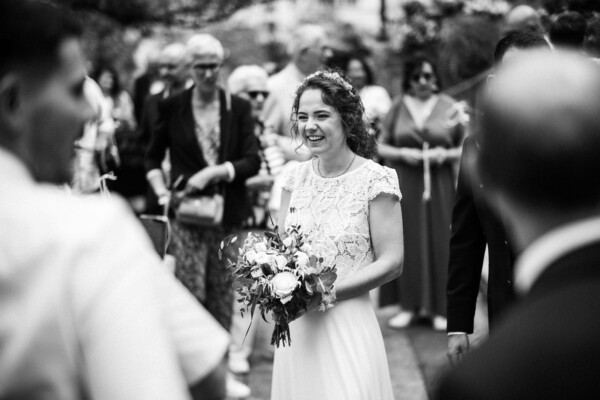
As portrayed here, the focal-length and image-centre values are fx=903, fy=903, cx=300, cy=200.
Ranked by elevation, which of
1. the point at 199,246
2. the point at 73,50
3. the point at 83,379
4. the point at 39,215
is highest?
the point at 73,50

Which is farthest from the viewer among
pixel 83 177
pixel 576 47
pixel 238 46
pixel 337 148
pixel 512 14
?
pixel 238 46

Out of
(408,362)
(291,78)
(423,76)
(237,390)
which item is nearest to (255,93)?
(291,78)

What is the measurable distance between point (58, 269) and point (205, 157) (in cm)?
523

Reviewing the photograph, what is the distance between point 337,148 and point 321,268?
0.75 meters

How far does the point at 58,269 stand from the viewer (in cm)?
155

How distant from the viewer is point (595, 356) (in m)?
1.49

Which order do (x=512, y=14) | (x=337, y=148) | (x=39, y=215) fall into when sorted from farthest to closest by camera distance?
(x=512, y=14) → (x=337, y=148) → (x=39, y=215)

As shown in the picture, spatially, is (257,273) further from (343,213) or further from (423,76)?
(423,76)

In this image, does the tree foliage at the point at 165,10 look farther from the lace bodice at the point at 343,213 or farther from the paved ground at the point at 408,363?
the lace bodice at the point at 343,213

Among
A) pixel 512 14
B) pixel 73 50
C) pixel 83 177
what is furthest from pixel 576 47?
pixel 73 50

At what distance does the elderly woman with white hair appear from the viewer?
670 cm

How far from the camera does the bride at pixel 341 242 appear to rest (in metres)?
4.27

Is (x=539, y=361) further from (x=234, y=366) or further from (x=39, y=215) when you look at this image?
(x=234, y=366)

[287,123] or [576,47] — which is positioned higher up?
[576,47]
